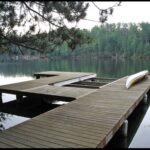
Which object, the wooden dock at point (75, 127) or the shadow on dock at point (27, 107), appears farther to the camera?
the shadow on dock at point (27, 107)

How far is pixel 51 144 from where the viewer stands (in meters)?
3.19

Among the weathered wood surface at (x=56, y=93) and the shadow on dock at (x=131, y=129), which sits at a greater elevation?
the weathered wood surface at (x=56, y=93)

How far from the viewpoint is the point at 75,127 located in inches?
152

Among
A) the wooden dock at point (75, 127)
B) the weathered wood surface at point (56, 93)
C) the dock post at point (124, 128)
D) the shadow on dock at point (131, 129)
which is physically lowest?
the shadow on dock at point (131, 129)

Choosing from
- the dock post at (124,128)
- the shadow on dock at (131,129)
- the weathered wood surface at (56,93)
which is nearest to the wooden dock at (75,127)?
the dock post at (124,128)

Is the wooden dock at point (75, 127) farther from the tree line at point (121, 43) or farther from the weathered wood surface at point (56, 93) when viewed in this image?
the tree line at point (121, 43)

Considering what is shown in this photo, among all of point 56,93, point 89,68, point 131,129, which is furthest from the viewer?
point 89,68

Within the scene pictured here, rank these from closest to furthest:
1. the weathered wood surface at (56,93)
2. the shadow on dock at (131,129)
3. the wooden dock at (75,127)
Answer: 1. the wooden dock at (75,127)
2. the shadow on dock at (131,129)
3. the weathered wood surface at (56,93)

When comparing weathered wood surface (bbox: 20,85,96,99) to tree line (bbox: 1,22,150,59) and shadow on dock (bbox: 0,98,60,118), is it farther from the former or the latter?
tree line (bbox: 1,22,150,59)

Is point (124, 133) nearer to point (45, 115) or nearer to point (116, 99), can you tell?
point (116, 99)

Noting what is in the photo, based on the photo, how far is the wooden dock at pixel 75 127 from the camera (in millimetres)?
3242

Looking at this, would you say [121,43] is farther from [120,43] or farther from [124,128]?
[124,128]

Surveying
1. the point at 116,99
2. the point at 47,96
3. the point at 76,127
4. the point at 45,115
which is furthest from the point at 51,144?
the point at 47,96

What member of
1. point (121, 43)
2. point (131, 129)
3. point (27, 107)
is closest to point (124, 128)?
point (131, 129)
